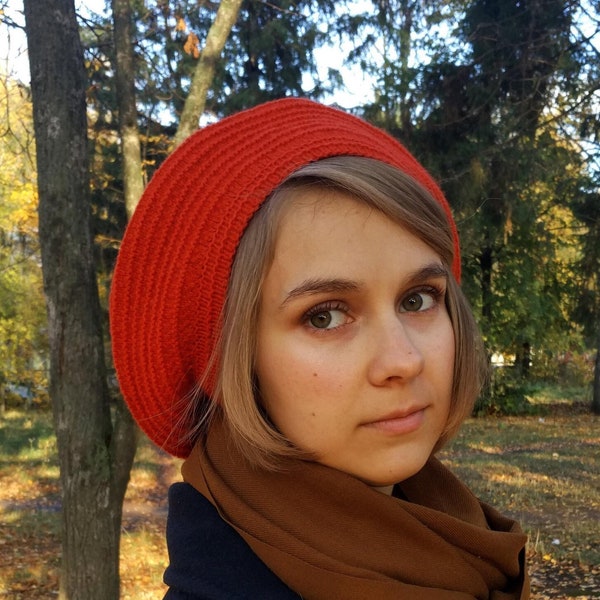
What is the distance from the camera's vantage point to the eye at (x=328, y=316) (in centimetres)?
143

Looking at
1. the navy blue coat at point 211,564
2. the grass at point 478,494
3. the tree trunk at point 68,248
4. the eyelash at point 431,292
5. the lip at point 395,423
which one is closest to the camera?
the navy blue coat at point 211,564

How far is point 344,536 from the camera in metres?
1.39

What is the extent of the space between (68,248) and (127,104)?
1195 millimetres

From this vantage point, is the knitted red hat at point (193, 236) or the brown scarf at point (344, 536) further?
the knitted red hat at point (193, 236)

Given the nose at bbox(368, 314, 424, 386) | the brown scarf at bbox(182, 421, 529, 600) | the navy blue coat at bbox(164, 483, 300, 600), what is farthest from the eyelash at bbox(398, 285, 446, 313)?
the navy blue coat at bbox(164, 483, 300, 600)

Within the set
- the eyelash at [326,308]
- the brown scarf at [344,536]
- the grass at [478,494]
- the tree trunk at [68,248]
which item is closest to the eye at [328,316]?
the eyelash at [326,308]

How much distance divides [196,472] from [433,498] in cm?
60

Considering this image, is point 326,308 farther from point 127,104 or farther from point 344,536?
point 127,104

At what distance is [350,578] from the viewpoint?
1.30 meters

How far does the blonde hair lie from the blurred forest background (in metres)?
2.15

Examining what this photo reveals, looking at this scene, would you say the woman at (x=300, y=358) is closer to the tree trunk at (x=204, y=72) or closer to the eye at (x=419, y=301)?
the eye at (x=419, y=301)

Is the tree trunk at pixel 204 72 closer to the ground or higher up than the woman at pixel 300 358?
higher up

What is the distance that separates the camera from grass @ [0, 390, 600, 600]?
6.22m

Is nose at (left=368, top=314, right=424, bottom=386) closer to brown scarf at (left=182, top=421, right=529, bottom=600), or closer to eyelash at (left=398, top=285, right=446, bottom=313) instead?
eyelash at (left=398, top=285, right=446, bottom=313)
